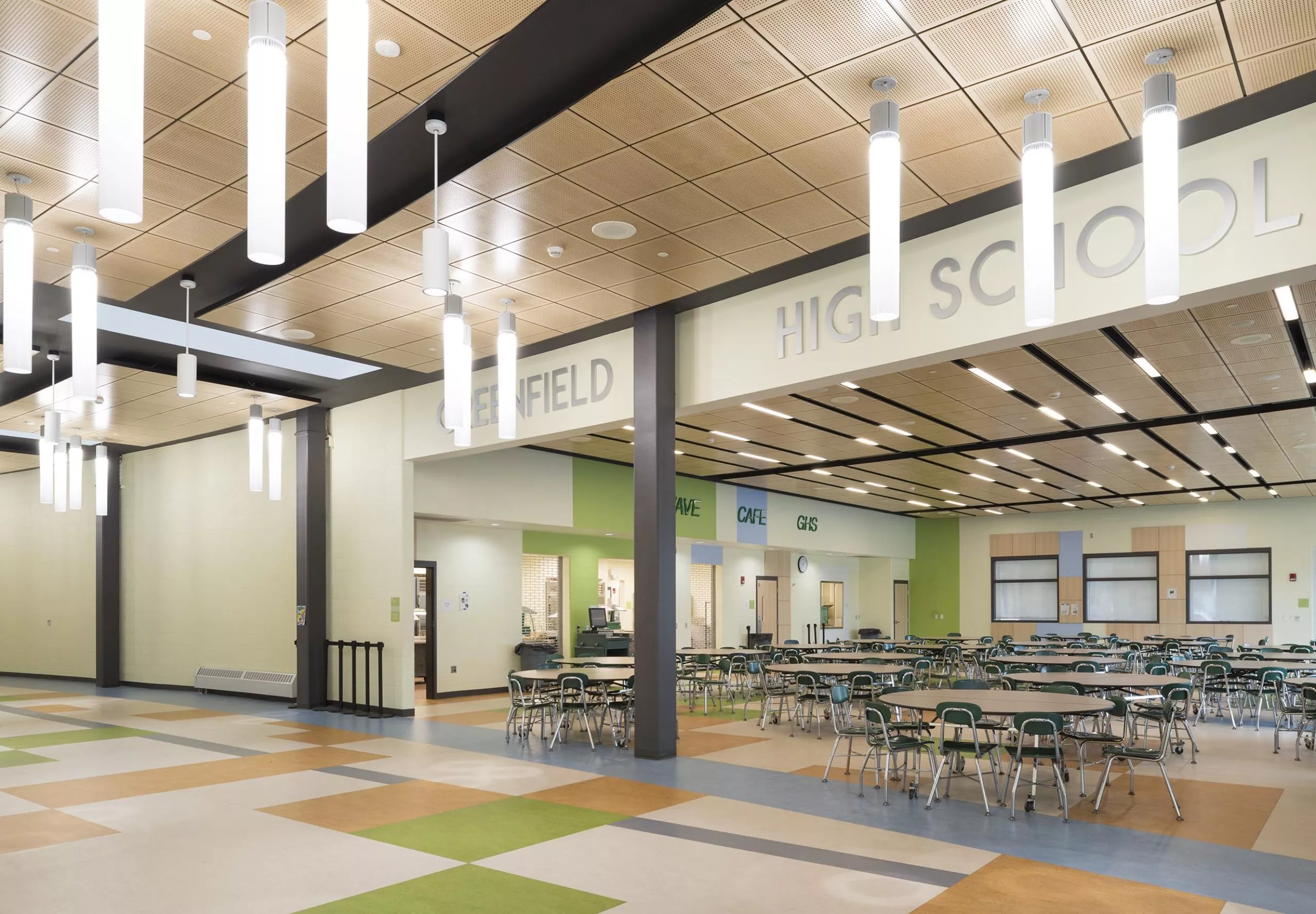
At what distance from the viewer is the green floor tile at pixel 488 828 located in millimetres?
5988

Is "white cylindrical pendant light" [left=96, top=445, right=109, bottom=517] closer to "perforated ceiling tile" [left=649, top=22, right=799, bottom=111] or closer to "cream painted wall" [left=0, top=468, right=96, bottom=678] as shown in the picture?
"cream painted wall" [left=0, top=468, right=96, bottom=678]

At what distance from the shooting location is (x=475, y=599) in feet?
52.5

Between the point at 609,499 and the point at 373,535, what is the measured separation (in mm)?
5336

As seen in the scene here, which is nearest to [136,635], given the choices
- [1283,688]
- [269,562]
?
[269,562]

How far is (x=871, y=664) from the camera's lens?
40.6ft

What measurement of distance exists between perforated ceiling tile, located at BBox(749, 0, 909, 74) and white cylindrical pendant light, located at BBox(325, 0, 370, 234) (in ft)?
7.62

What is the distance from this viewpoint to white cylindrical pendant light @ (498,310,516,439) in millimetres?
6969

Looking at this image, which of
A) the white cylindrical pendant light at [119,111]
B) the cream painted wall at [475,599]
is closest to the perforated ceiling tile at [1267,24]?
the white cylindrical pendant light at [119,111]

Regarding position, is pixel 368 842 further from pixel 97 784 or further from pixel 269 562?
pixel 269 562

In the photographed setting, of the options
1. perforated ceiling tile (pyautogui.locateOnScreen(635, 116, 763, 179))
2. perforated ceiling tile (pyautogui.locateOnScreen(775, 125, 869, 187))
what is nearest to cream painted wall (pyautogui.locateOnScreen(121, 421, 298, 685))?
perforated ceiling tile (pyautogui.locateOnScreen(635, 116, 763, 179))

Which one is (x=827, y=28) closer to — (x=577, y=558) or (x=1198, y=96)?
(x=1198, y=96)

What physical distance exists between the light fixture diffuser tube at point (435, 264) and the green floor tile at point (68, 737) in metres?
8.63

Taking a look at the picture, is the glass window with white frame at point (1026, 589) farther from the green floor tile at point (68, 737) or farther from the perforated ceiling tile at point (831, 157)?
the green floor tile at point (68, 737)

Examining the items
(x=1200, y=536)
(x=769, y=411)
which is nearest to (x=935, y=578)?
(x=1200, y=536)
